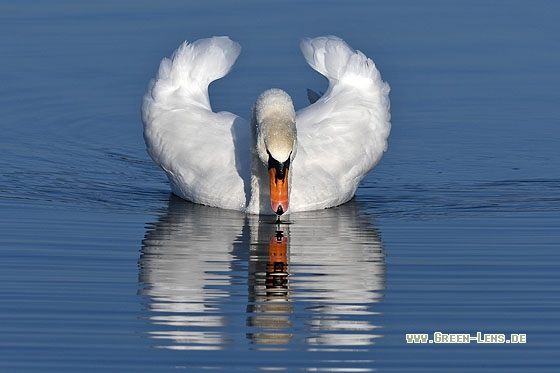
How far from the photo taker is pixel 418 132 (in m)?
19.8

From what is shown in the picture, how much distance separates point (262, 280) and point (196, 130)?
13.0 feet

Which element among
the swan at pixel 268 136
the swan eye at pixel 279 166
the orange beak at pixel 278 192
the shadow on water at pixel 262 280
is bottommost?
the shadow on water at pixel 262 280

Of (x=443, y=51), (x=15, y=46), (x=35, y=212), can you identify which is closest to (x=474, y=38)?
(x=443, y=51)

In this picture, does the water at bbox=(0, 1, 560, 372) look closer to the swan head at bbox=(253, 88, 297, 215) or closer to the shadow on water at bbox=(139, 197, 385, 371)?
the shadow on water at bbox=(139, 197, 385, 371)

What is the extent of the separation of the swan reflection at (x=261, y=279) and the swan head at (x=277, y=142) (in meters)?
0.39

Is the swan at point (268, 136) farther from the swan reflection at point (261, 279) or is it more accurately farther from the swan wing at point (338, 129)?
the swan reflection at point (261, 279)

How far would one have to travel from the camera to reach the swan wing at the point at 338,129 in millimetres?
16281

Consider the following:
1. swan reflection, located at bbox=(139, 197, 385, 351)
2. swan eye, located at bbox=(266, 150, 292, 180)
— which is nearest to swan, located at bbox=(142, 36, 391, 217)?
swan eye, located at bbox=(266, 150, 292, 180)

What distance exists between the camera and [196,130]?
16.9 meters

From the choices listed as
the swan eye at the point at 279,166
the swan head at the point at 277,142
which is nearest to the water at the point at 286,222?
the swan head at the point at 277,142

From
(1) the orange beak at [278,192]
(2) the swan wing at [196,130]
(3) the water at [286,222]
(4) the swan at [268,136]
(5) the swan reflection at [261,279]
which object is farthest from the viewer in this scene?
(2) the swan wing at [196,130]

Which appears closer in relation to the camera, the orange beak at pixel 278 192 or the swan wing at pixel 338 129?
the orange beak at pixel 278 192

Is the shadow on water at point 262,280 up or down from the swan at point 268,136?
down

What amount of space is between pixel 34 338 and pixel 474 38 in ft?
46.6
